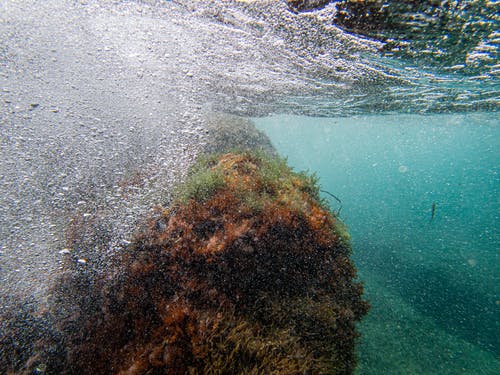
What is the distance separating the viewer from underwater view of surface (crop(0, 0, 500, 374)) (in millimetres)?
5863

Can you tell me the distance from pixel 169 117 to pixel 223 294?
13047 mm

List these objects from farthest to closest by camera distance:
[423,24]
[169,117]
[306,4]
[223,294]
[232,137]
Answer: [169,117]
[232,137]
[423,24]
[306,4]
[223,294]

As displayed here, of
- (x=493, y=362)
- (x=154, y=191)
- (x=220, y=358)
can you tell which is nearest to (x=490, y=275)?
(x=493, y=362)

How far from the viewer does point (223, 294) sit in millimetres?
4574

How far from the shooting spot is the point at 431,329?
10.6 m

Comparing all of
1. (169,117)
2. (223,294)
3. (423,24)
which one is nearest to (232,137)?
(169,117)

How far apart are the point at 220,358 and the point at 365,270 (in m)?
15.4

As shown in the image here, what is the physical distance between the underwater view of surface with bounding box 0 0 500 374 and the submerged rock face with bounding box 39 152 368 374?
0.11 m

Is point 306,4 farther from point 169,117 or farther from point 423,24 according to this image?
point 169,117

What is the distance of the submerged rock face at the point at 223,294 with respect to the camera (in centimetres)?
386

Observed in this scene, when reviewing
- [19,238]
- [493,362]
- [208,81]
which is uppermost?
[208,81]

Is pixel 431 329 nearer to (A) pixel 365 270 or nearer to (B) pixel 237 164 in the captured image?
(A) pixel 365 270

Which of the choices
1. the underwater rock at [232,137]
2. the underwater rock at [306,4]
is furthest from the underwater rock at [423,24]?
the underwater rock at [232,137]

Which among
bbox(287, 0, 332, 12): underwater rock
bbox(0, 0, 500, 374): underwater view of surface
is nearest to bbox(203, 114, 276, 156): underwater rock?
bbox(0, 0, 500, 374): underwater view of surface
